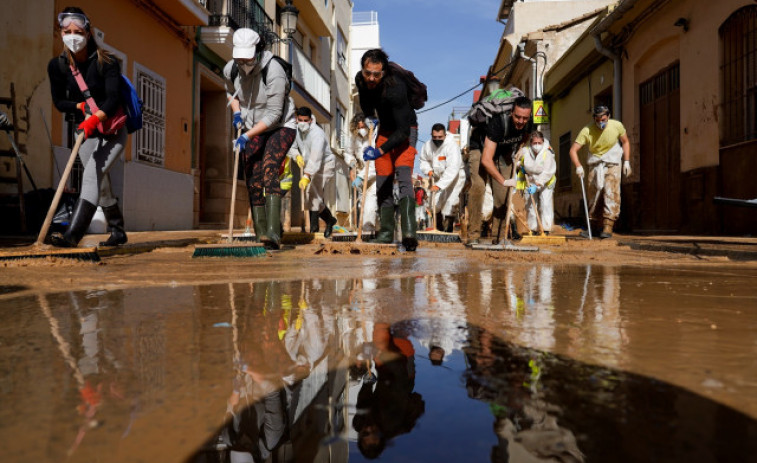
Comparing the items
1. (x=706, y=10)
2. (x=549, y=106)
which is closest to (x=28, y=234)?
(x=706, y=10)

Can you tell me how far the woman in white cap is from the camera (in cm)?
430

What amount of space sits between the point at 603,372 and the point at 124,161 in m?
8.73

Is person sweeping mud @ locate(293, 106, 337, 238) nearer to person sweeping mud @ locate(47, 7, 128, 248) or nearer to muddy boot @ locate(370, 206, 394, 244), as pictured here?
muddy boot @ locate(370, 206, 394, 244)

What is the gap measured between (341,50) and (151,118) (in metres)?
16.3

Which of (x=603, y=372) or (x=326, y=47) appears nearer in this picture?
(x=603, y=372)

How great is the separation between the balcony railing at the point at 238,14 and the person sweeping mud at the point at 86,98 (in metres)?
7.94

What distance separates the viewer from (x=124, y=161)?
847cm

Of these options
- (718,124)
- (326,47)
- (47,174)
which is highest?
(326,47)

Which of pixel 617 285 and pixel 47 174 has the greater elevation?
pixel 47 174

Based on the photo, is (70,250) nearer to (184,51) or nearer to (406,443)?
(406,443)

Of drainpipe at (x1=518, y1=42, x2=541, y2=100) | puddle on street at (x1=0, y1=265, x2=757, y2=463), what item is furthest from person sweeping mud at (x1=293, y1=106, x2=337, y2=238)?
drainpipe at (x1=518, y1=42, x2=541, y2=100)

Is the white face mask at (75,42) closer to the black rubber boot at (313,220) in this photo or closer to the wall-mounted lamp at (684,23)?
the black rubber boot at (313,220)

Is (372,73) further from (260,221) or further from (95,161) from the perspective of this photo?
(95,161)

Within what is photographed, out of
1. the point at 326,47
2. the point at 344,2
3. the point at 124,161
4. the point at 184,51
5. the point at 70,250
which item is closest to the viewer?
the point at 70,250
